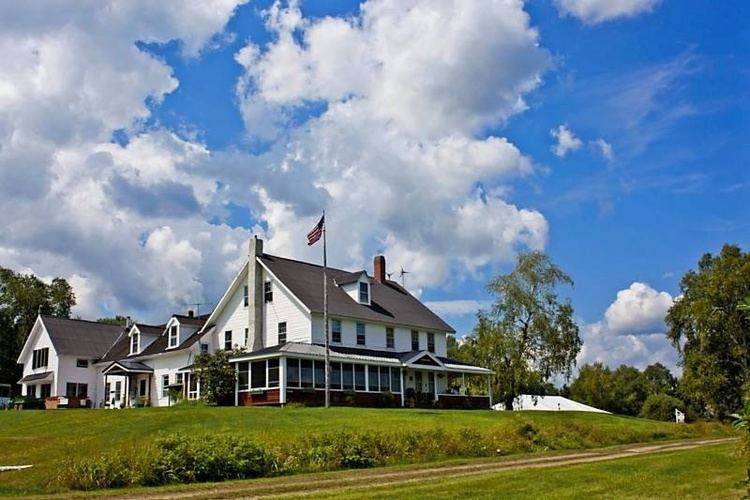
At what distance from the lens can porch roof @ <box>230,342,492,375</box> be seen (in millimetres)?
43188

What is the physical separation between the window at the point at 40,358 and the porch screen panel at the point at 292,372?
87.4ft

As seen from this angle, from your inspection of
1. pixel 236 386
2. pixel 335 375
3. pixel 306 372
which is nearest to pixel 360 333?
pixel 335 375

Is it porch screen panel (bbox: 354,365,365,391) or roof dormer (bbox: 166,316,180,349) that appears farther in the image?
roof dormer (bbox: 166,316,180,349)

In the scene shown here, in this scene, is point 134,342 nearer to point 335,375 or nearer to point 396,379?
point 335,375

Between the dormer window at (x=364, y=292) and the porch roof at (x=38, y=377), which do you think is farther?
the porch roof at (x=38, y=377)

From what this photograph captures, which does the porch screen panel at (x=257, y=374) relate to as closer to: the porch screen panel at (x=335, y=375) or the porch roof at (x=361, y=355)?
the porch roof at (x=361, y=355)

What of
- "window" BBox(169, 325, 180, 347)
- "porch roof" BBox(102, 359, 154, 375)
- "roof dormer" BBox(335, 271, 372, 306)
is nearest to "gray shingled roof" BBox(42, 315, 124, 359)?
"porch roof" BBox(102, 359, 154, 375)

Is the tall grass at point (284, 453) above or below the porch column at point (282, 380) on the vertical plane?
below

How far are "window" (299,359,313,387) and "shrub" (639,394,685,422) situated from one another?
4433 centimetres

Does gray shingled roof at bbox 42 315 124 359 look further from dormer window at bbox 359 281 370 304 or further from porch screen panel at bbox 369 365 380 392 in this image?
porch screen panel at bbox 369 365 380 392

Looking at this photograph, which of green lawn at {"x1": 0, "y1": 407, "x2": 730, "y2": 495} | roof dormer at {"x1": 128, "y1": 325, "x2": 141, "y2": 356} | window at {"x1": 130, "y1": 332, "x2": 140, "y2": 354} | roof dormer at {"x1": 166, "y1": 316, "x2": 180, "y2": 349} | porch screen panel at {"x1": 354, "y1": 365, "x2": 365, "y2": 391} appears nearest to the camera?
green lawn at {"x1": 0, "y1": 407, "x2": 730, "y2": 495}

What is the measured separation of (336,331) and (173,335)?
13.2 m

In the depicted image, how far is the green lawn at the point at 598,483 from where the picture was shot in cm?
1407

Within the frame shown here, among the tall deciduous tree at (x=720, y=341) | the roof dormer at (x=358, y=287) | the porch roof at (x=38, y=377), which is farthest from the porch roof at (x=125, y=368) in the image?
the tall deciduous tree at (x=720, y=341)
